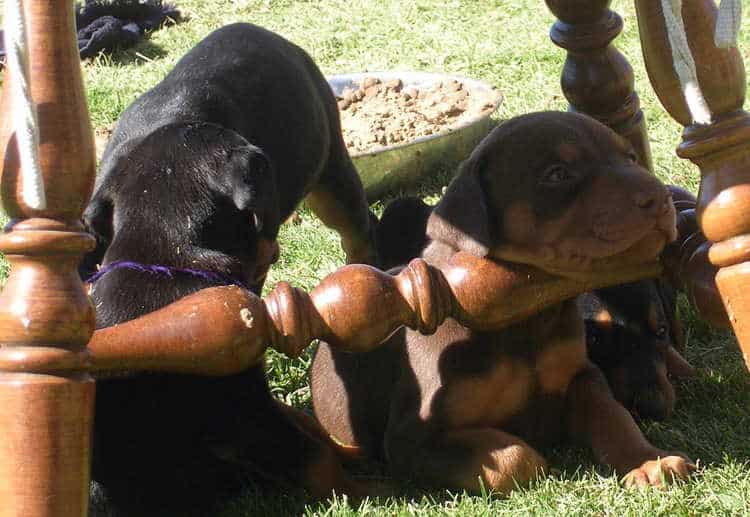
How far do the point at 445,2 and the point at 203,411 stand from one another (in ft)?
18.3

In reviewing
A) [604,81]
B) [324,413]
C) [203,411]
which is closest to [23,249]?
[203,411]

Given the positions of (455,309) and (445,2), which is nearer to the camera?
(455,309)

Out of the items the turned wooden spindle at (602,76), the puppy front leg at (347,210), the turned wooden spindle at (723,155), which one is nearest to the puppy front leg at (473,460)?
the turned wooden spindle at (723,155)

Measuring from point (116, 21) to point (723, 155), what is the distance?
573 centimetres

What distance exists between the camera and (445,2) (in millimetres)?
7523

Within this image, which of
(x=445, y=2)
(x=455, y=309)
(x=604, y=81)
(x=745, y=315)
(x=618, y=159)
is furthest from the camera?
(x=445, y=2)

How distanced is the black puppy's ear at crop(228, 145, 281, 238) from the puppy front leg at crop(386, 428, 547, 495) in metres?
0.67

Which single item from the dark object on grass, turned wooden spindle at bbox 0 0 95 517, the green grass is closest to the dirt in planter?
the green grass

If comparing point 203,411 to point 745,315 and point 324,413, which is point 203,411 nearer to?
point 324,413

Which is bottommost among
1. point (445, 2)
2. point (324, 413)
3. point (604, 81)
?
point (445, 2)

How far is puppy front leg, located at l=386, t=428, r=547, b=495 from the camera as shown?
86.8 inches

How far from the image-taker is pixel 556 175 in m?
2.26

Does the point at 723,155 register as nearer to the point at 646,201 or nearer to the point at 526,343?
the point at 646,201

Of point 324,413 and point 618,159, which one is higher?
point 618,159
